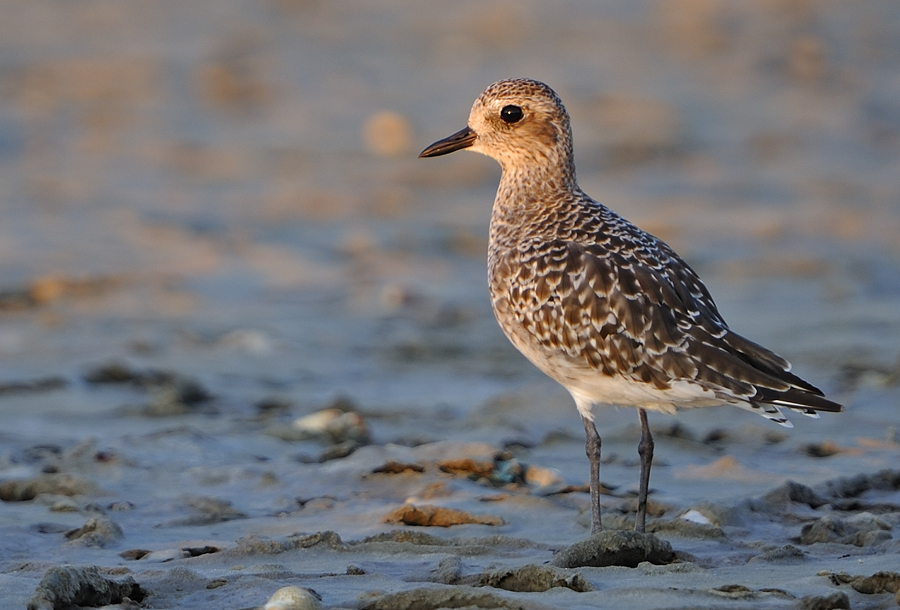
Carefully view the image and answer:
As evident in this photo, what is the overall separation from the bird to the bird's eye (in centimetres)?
61

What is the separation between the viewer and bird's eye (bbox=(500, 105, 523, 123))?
6.79 m

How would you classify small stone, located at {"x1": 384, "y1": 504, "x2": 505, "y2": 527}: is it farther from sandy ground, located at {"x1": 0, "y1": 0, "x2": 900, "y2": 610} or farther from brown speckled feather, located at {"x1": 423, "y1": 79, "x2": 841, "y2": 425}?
brown speckled feather, located at {"x1": 423, "y1": 79, "x2": 841, "y2": 425}

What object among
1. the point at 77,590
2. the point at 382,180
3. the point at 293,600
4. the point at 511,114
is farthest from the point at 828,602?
the point at 382,180

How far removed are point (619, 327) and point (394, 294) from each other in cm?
572

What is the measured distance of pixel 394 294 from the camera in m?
11.1

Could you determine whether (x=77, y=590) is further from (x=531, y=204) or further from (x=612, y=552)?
(x=531, y=204)

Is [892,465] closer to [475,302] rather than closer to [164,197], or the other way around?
[475,302]

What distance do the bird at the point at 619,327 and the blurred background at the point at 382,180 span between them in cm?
170

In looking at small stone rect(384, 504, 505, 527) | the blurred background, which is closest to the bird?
small stone rect(384, 504, 505, 527)

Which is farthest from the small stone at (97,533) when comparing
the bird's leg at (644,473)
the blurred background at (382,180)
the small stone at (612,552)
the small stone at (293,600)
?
the blurred background at (382,180)

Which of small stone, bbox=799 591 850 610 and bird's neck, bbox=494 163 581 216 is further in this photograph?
bird's neck, bbox=494 163 581 216

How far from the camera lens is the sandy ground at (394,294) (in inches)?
202

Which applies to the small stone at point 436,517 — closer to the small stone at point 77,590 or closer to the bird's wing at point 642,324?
the bird's wing at point 642,324

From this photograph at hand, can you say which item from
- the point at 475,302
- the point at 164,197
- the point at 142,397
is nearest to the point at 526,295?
the point at 142,397
